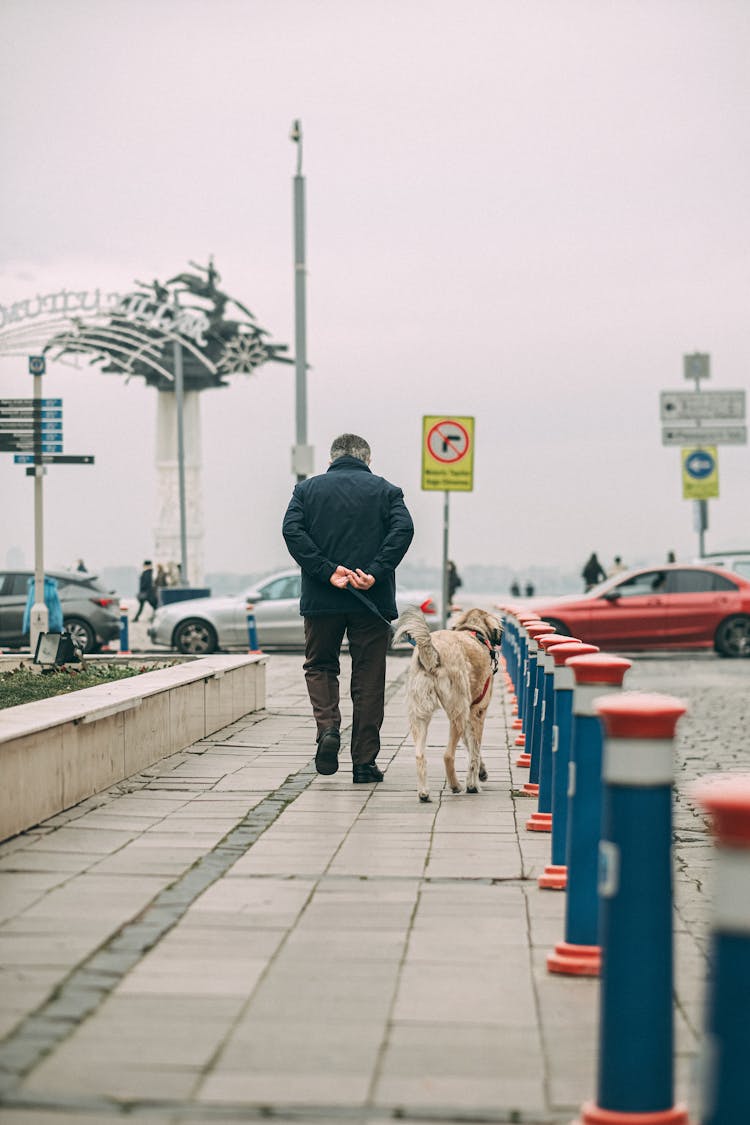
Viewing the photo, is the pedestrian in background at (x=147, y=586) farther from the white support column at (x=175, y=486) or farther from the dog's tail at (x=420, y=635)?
the dog's tail at (x=420, y=635)

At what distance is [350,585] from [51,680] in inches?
111

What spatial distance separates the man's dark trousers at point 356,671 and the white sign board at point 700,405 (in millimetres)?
18227

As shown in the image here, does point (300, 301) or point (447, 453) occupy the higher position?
point (300, 301)

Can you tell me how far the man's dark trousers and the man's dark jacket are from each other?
100 mm

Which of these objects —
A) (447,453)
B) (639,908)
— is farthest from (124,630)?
(639,908)

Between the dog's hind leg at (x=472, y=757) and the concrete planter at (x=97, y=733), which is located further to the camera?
the dog's hind leg at (x=472, y=757)

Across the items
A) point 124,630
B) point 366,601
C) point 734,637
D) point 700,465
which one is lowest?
point 734,637

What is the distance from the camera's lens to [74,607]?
26.4m

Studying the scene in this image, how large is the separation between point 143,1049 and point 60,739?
3.90 meters

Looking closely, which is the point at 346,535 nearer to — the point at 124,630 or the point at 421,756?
the point at 421,756

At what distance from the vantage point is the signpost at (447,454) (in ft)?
62.7

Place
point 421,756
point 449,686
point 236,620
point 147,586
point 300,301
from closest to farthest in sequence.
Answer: point 421,756, point 449,686, point 236,620, point 300,301, point 147,586

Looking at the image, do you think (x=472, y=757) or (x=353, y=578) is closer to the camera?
(x=472, y=757)

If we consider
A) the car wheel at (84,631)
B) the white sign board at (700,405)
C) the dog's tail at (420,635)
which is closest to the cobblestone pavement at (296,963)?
the dog's tail at (420,635)
